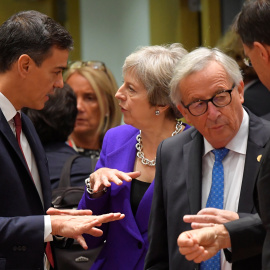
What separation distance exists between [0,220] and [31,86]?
0.72 m

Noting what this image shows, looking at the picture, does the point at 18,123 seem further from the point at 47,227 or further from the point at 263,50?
the point at 263,50

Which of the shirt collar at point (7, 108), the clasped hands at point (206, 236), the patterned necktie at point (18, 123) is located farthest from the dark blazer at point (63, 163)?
the clasped hands at point (206, 236)

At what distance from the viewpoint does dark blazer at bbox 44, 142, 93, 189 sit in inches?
158

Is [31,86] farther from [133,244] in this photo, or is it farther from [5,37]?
[133,244]

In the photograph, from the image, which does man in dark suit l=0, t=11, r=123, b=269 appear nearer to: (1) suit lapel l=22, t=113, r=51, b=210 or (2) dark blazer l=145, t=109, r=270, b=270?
(1) suit lapel l=22, t=113, r=51, b=210

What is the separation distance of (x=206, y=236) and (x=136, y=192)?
1.07 m

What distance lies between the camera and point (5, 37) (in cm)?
332

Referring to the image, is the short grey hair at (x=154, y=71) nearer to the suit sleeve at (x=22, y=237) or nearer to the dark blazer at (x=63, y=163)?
the dark blazer at (x=63, y=163)

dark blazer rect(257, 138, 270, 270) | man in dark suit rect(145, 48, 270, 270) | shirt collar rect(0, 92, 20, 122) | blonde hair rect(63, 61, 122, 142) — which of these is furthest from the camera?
blonde hair rect(63, 61, 122, 142)

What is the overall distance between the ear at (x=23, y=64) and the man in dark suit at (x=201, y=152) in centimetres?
76

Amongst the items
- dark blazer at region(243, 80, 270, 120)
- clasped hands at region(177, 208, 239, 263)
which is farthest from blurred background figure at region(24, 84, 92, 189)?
clasped hands at region(177, 208, 239, 263)

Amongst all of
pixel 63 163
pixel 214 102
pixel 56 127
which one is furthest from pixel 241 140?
pixel 56 127

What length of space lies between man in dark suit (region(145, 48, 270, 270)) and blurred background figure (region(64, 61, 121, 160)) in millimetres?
2143

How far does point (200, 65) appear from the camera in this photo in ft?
9.82
